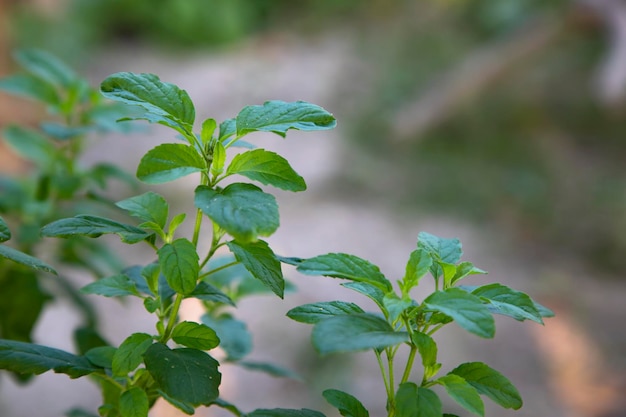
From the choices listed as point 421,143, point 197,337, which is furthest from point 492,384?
point 421,143

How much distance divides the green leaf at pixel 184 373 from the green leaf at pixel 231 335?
17 centimetres

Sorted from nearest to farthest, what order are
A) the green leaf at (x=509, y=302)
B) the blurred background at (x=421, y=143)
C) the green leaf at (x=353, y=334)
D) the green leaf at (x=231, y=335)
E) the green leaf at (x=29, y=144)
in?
the green leaf at (x=353, y=334) < the green leaf at (x=509, y=302) < the green leaf at (x=231, y=335) < the green leaf at (x=29, y=144) < the blurred background at (x=421, y=143)

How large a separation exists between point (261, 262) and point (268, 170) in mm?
85

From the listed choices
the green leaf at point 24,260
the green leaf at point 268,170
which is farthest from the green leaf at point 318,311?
the green leaf at point 24,260

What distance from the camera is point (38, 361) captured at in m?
0.62

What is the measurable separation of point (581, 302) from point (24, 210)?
7.94 feet

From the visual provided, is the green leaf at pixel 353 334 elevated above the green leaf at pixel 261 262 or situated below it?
below

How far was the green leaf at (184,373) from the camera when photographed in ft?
1.89

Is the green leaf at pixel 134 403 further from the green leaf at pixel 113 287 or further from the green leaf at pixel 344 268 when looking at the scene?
the green leaf at pixel 344 268

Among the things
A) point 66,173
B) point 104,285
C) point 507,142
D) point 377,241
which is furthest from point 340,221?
point 104,285

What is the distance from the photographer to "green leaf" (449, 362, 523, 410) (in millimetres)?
605

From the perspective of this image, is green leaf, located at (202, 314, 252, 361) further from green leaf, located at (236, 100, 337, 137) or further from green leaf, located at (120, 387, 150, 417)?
green leaf, located at (236, 100, 337, 137)

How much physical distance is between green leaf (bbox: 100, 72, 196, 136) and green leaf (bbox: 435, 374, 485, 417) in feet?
1.06

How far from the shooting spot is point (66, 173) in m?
1.12
